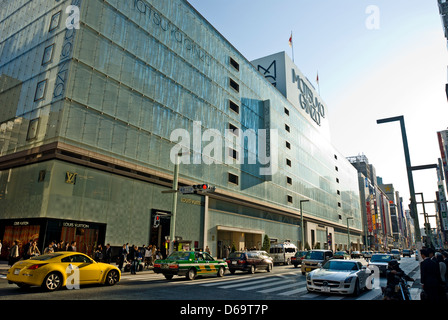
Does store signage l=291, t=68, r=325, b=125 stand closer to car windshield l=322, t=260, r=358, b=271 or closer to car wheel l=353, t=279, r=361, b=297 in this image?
car windshield l=322, t=260, r=358, b=271

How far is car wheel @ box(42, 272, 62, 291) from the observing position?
1019 centimetres

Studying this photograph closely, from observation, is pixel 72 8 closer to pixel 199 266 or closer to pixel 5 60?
pixel 5 60

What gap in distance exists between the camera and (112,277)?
12781 mm

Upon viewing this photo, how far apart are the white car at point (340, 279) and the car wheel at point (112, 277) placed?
26.2 ft

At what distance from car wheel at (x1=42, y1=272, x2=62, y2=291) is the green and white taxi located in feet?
18.5

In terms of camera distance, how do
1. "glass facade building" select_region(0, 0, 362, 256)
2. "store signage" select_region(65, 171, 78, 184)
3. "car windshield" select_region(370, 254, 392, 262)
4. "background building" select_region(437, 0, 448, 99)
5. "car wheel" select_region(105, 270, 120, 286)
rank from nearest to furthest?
"car wheel" select_region(105, 270, 120, 286) < "car windshield" select_region(370, 254, 392, 262) < "store signage" select_region(65, 171, 78, 184) < "glass facade building" select_region(0, 0, 362, 256) < "background building" select_region(437, 0, 448, 99)

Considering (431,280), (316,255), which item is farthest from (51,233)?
(431,280)

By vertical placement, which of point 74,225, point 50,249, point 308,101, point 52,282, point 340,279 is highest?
point 308,101

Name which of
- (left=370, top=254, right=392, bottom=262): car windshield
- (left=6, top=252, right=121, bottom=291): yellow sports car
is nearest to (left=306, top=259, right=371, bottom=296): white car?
(left=6, top=252, right=121, bottom=291): yellow sports car

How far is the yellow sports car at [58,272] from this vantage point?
10.1 metres

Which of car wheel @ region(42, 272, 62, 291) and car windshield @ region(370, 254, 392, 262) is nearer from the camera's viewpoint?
car wheel @ region(42, 272, 62, 291)

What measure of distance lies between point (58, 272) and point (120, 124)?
17.3 m

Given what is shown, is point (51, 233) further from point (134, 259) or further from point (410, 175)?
point (410, 175)
